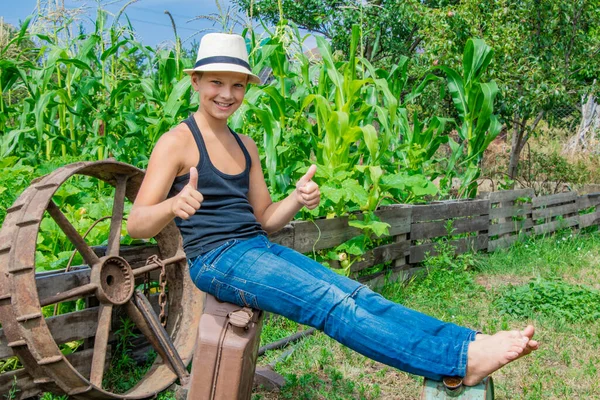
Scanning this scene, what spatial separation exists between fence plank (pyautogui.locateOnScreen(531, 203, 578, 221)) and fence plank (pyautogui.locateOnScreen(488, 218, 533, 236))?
0.13 metres

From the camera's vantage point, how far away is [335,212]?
14.0ft

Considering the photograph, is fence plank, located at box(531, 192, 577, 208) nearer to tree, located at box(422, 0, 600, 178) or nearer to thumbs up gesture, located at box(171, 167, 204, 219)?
tree, located at box(422, 0, 600, 178)

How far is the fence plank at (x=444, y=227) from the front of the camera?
5042 millimetres

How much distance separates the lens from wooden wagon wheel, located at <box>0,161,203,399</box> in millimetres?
2209

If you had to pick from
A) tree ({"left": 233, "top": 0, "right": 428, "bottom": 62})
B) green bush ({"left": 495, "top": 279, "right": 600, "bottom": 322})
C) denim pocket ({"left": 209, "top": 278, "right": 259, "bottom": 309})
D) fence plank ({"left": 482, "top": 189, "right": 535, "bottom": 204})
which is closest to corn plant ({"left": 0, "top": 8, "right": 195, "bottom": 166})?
denim pocket ({"left": 209, "top": 278, "right": 259, "bottom": 309})

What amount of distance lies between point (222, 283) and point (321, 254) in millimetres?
2062

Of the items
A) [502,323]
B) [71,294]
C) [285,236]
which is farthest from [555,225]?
[71,294]

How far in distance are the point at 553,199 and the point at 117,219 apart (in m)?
5.58

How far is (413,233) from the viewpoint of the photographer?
5.00 metres

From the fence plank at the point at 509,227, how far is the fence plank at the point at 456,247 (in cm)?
17

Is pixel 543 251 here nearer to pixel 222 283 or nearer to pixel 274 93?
pixel 274 93

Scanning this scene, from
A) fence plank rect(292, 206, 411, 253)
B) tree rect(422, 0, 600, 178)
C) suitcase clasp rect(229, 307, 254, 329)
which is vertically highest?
tree rect(422, 0, 600, 178)

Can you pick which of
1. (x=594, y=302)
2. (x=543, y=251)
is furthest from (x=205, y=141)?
(x=543, y=251)

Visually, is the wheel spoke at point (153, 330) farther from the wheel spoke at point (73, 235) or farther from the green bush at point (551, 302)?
the green bush at point (551, 302)
